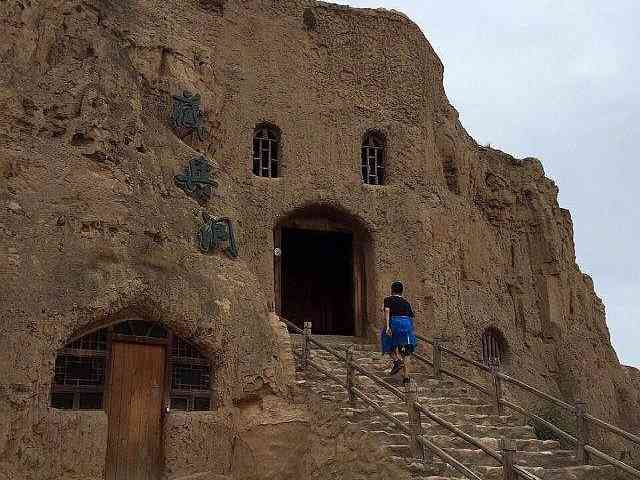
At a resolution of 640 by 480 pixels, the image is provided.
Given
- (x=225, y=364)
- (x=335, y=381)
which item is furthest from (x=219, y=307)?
(x=335, y=381)

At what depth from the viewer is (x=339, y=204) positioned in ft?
52.4

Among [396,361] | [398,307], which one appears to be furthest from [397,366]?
[398,307]

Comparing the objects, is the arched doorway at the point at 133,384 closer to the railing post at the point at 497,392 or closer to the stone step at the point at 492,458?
the stone step at the point at 492,458

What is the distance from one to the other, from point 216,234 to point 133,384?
9.02 feet

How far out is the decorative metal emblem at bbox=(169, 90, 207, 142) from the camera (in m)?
14.1

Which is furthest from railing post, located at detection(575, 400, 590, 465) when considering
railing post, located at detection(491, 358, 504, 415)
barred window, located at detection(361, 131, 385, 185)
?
barred window, located at detection(361, 131, 385, 185)

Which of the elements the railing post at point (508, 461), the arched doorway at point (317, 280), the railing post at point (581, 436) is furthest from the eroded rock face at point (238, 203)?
the railing post at point (581, 436)

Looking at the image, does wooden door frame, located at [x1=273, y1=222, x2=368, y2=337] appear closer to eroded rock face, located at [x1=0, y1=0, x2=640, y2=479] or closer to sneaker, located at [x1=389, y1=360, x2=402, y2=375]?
eroded rock face, located at [x1=0, y1=0, x2=640, y2=479]

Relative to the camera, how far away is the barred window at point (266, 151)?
16.1 meters

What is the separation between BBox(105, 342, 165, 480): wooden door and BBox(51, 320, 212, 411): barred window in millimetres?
135

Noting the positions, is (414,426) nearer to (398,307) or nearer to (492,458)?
(492,458)

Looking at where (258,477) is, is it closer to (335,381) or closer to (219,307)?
(335,381)

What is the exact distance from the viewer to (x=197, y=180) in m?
12.7

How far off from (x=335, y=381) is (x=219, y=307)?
7.04 ft
